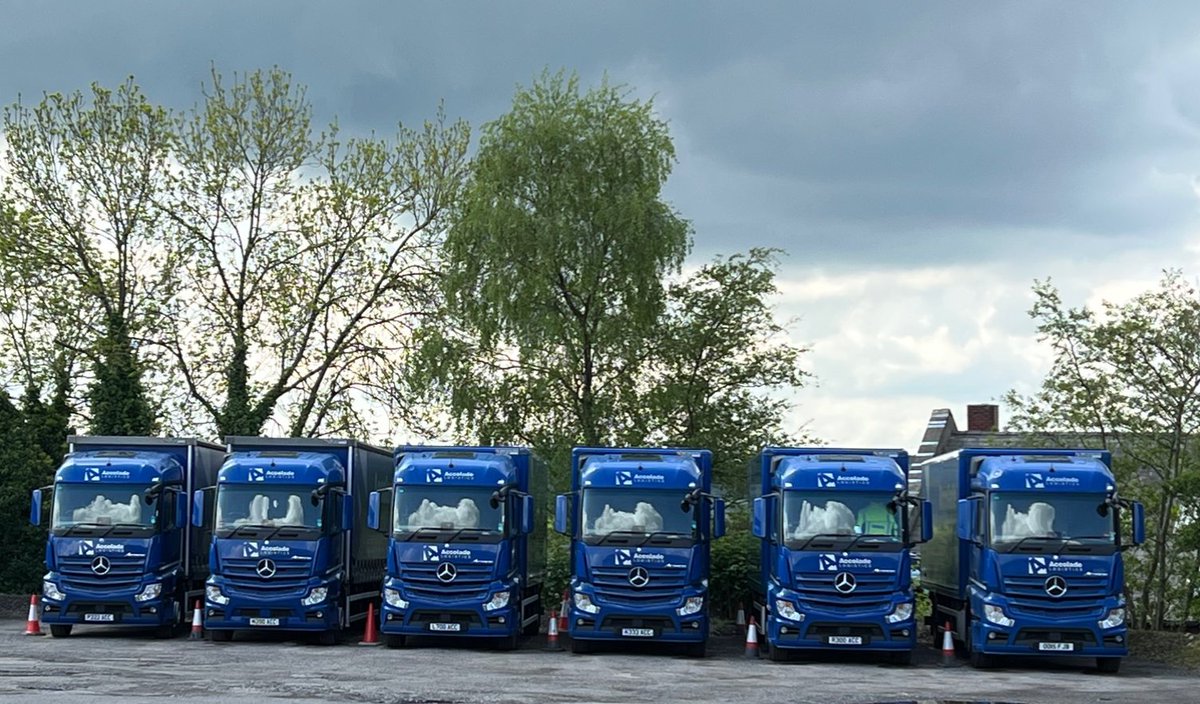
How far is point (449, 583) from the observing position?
26359mm

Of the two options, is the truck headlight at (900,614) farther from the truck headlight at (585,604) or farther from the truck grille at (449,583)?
the truck grille at (449,583)

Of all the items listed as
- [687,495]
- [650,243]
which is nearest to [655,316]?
[650,243]

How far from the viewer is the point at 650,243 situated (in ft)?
131

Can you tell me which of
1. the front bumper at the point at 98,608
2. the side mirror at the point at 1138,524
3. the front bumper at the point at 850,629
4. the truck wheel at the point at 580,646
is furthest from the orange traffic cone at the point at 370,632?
the side mirror at the point at 1138,524

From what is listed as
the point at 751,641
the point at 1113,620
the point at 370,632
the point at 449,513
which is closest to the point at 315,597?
the point at 370,632

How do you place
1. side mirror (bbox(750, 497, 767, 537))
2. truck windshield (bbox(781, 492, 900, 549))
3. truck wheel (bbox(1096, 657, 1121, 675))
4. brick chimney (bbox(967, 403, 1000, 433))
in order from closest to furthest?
truck wheel (bbox(1096, 657, 1121, 675)) → truck windshield (bbox(781, 492, 900, 549)) → side mirror (bbox(750, 497, 767, 537)) → brick chimney (bbox(967, 403, 1000, 433))

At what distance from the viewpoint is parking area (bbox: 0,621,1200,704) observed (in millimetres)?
18156

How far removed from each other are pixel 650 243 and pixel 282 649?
661 inches

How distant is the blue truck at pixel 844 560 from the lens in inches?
979

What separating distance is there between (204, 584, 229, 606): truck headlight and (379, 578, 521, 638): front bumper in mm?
3033

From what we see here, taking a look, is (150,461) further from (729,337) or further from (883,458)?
(729,337)

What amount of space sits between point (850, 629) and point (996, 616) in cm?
225

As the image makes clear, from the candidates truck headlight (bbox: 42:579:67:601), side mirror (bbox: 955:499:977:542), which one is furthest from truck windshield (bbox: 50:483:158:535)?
side mirror (bbox: 955:499:977:542)

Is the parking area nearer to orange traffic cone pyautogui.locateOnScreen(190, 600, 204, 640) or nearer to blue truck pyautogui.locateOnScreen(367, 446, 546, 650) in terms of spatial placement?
orange traffic cone pyautogui.locateOnScreen(190, 600, 204, 640)
